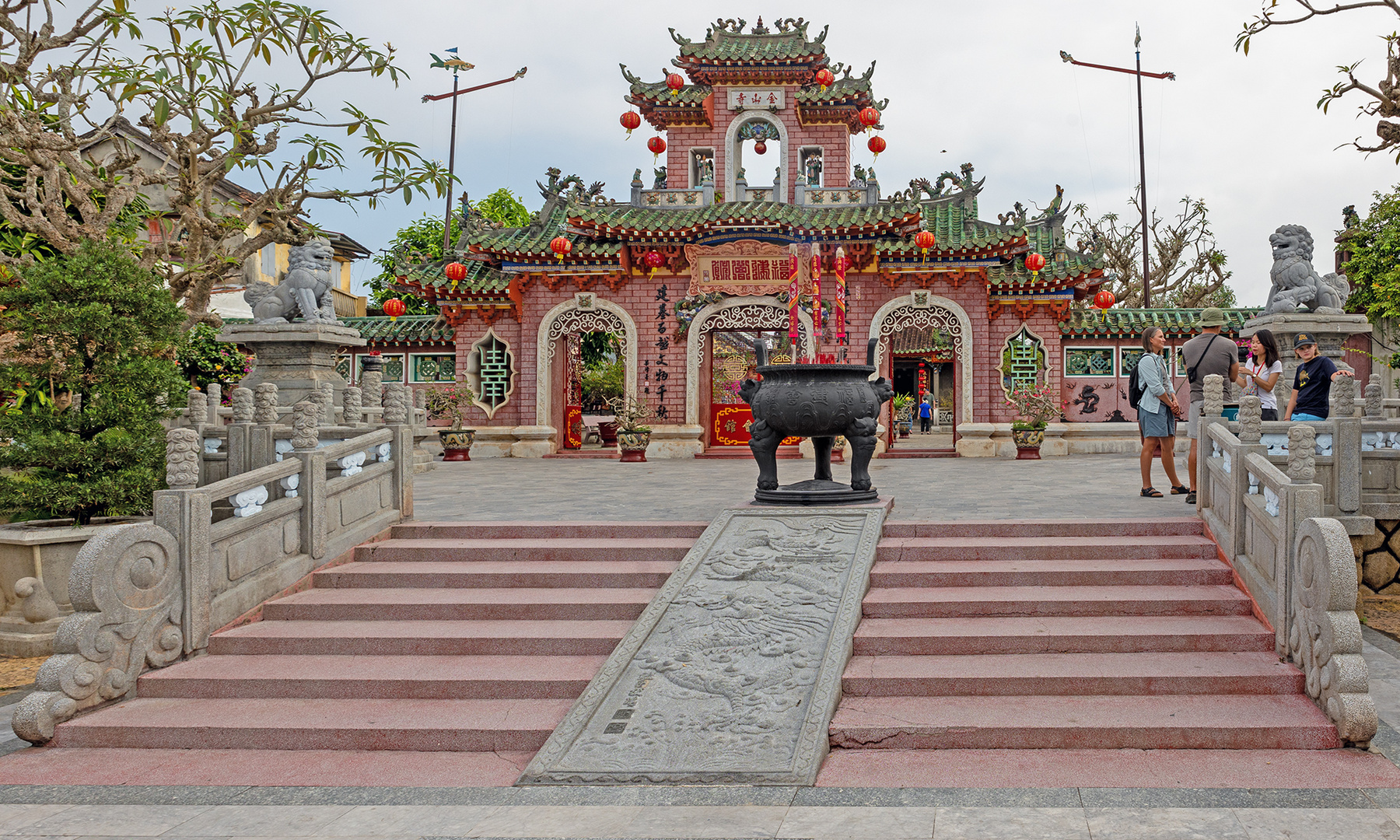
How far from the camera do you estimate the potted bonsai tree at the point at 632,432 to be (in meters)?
15.3

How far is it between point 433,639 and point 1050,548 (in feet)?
12.6

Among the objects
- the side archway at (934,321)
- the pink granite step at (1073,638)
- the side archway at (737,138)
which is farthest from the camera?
the side archway at (737,138)

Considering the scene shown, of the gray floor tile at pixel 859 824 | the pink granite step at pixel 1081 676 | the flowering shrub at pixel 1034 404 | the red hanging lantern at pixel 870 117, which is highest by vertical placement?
the red hanging lantern at pixel 870 117

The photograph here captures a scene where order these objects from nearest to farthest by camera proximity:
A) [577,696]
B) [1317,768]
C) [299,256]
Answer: [1317,768]
[577,696]
[299,256]

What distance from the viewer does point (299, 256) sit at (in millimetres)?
11922

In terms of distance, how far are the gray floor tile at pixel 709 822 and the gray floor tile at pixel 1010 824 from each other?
2.04 feet

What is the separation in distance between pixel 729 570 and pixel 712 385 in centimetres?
1118

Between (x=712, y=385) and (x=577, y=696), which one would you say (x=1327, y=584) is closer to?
(x=577, y=696)

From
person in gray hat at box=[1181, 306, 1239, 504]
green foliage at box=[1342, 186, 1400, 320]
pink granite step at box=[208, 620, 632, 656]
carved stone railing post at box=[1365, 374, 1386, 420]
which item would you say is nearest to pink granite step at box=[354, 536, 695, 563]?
pink granite step at box=[208, 620, 632, 656]

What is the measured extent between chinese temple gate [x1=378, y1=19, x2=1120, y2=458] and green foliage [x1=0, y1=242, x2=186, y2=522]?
9.19 m

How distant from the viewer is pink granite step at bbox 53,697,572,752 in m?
4.46

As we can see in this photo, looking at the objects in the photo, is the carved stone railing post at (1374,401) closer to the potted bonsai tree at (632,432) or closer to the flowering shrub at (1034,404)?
the flowering shrub at (1034,404)

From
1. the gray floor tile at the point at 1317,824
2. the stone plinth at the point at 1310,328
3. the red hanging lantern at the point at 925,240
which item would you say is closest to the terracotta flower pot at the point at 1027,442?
the red hanging lantern at the point at 925,240

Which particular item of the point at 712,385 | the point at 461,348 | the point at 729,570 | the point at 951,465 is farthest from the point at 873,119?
the point at 729,570
